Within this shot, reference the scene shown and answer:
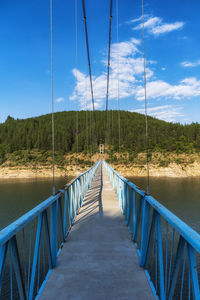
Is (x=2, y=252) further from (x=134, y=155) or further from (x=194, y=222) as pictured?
(x=134, y=155)

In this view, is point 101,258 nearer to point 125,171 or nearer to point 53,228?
point 53,228

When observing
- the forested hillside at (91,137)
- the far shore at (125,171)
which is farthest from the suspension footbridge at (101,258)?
the forested hillside at (91,137)

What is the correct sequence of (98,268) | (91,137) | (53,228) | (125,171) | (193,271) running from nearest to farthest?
(193,271) < (98,268) < (53,228) < (125,171) < (91,137)

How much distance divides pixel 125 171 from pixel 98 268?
4189cm

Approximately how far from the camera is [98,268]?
2.38m

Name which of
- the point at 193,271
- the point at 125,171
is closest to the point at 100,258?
the point at 193,271

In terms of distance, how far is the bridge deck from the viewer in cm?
193

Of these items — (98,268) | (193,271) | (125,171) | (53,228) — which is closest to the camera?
(193,271)

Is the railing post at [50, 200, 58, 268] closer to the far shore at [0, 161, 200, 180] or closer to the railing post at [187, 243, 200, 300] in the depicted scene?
the railing post at [187, 243, 200, 300]

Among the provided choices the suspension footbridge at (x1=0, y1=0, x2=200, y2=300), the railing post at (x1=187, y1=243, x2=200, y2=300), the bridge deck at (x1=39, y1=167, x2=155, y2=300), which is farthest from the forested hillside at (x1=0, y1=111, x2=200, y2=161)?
the railing post at (x1=187, y1=243, x2=200, y2=300)

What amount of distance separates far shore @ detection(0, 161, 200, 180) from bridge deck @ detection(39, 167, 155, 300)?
3752 centimetres

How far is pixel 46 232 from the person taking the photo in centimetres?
226

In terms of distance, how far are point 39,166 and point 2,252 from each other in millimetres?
50591

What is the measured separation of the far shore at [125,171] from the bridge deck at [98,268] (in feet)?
123
